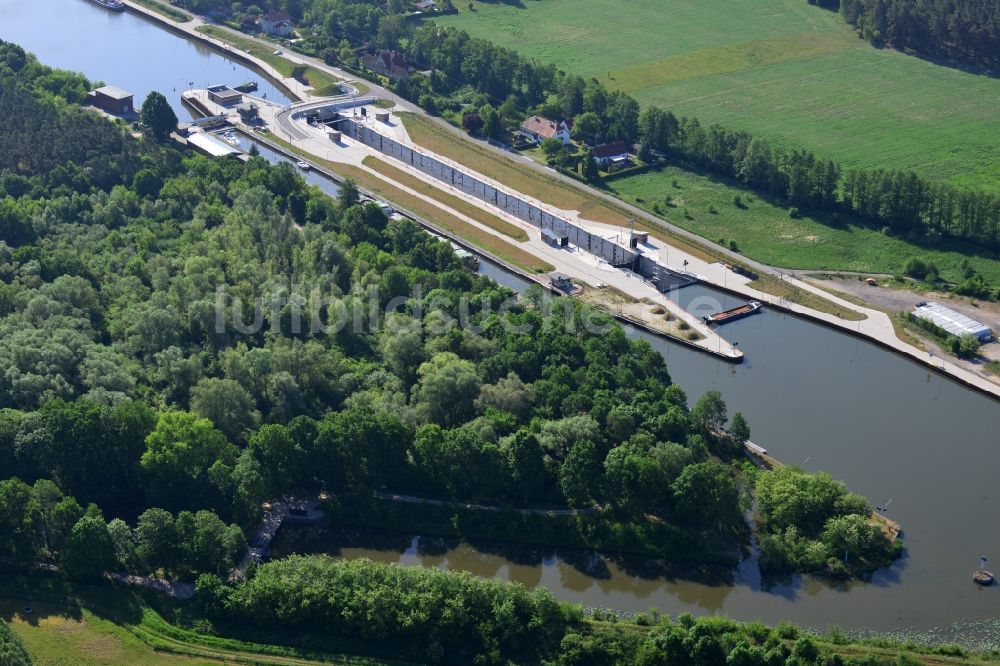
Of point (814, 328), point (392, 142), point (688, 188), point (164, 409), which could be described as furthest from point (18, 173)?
point (814, 328)

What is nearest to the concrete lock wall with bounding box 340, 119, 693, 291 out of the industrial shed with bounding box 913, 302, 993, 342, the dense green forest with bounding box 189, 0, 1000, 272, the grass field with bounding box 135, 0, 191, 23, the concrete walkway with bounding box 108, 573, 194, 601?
the dense green forest with bounding box 189, 0, 1000, 272

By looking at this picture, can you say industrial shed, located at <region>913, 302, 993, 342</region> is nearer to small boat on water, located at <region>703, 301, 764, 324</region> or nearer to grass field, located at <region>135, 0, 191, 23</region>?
small boat on water, located at <region>703, 301, 764, 324</region>

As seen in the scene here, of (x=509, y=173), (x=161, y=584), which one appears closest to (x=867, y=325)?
(x=509, y=173)

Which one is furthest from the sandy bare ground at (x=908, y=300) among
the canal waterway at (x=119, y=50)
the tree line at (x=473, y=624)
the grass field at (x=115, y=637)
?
the canal waterway at (x=119, y=50)

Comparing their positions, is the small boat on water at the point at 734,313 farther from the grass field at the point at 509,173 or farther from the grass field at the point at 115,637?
the grass field at the point at 115,637

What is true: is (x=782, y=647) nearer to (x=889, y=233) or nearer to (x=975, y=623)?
(x=975, y=623)
